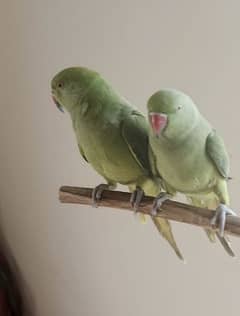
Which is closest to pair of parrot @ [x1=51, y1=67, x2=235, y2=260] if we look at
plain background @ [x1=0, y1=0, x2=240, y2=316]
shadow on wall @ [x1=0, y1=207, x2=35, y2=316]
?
plain background @ [x1=0, y1=0, x2=240, y2=316]

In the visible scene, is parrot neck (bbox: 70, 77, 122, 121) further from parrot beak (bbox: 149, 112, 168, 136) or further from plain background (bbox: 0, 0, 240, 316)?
plain background (bbox: 0, 0, 240, 316)

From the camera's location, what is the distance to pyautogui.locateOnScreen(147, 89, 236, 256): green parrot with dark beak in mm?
674

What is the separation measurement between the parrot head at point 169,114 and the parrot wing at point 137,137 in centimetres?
8

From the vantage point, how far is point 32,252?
1.86m

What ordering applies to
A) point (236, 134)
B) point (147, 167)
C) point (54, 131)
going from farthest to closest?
point (54, 131)
point (236, 134)
point (147, 167)

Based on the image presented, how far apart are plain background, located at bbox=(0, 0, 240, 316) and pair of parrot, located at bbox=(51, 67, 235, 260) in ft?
1.29

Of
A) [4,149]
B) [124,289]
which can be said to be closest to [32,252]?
[4,149]

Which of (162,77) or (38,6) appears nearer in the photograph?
(162,77)

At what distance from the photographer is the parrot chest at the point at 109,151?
2.56ft

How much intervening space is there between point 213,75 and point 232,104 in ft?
0.23

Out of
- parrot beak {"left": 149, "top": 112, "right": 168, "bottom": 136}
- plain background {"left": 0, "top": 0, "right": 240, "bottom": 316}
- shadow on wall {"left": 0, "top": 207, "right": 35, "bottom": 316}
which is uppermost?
parrot beak {"left": 149, "top": 112, "right": 168, "bottom": 136}

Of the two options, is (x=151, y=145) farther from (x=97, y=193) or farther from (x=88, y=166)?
(x=88, y=166)

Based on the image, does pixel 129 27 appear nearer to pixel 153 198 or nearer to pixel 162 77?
pixel 162 77

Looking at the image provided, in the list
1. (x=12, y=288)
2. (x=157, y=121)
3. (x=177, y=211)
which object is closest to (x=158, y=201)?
(x=177, y=211)
